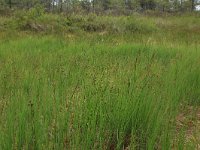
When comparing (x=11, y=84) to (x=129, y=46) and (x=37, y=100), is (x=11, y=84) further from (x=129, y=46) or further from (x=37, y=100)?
(x=129, y=46)

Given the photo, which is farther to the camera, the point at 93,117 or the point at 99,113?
the point at 99,113

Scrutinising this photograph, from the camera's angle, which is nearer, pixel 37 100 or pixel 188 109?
pixel 37 100

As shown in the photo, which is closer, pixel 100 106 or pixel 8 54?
pixel 100 106

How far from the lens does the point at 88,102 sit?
2730 mm

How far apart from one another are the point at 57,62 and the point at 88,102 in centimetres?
266

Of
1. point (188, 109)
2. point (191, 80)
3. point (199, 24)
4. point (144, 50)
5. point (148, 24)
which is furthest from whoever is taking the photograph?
point (199, 24)

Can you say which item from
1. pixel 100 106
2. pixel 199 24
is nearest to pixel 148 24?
pixel 199 24

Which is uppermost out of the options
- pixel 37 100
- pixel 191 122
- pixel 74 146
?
pixel 37 100

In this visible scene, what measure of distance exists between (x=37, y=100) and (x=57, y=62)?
250cm

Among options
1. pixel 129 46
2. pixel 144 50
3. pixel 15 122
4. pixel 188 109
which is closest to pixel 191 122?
pixel 188 109

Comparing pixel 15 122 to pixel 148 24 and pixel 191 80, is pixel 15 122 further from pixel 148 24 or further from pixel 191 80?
pixel 148 24

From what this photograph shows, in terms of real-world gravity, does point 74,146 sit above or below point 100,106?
below

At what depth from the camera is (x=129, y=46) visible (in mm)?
7582

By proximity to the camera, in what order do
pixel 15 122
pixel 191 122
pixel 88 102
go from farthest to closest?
pixel 191 122
pixel 88 102
pixel 15 122
